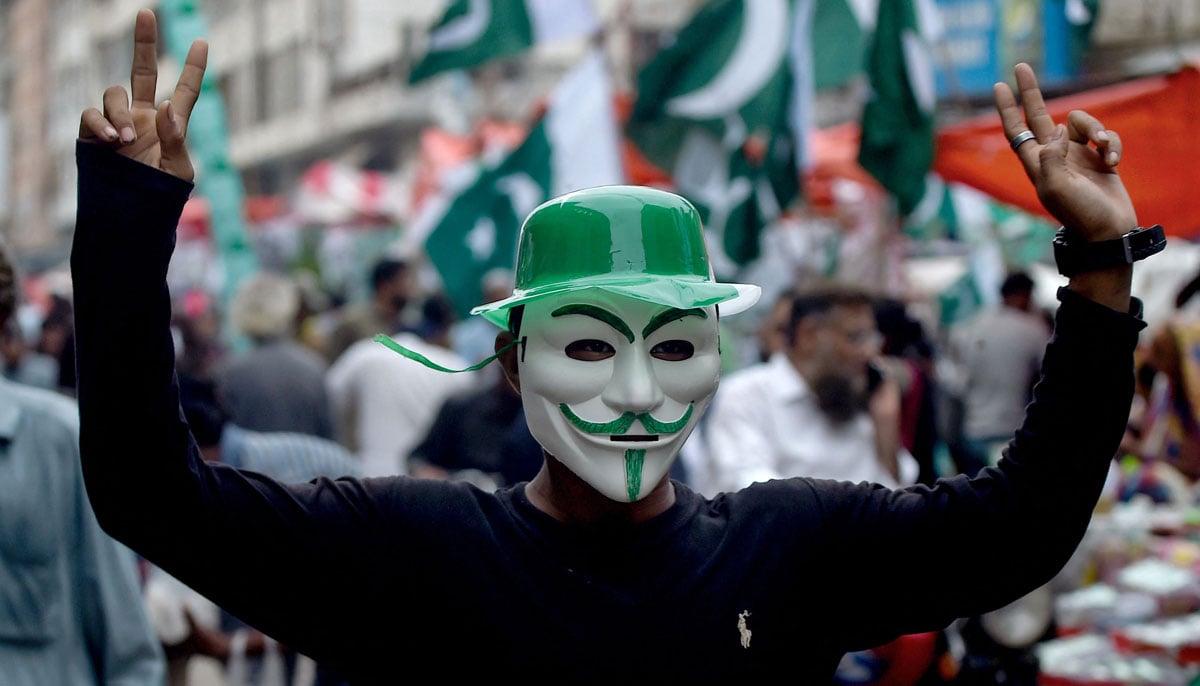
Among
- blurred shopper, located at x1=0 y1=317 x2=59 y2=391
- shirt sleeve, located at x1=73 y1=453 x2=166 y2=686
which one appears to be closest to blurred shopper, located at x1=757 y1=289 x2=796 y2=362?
blurred shopper, located at x1=0 y1=317 x2=59 y2=391

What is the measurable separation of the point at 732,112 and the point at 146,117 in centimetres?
644

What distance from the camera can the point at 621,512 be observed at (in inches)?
91.0

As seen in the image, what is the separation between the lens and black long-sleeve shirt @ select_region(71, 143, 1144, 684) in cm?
209

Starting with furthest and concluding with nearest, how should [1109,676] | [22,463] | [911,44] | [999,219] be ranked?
[999,219], [911,44], [1109,676], [22,463]

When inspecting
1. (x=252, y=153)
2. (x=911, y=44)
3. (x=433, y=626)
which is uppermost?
(x=911, y=44)

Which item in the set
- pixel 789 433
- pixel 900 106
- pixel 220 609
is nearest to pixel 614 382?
pixel 220 609

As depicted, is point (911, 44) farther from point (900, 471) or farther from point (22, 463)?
point (22, 463)

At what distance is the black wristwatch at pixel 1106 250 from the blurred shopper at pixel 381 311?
6.73m

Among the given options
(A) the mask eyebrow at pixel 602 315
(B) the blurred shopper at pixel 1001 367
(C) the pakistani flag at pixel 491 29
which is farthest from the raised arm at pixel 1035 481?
(B) the blurred shopper at pixel 1001 367

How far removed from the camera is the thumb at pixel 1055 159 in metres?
2.22

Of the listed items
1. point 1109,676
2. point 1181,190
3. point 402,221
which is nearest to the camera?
point 1109,676

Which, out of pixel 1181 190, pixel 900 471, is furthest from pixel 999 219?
pixel 900 471

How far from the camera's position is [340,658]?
2.27 meters

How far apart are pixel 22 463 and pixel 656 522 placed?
156 centimetres
